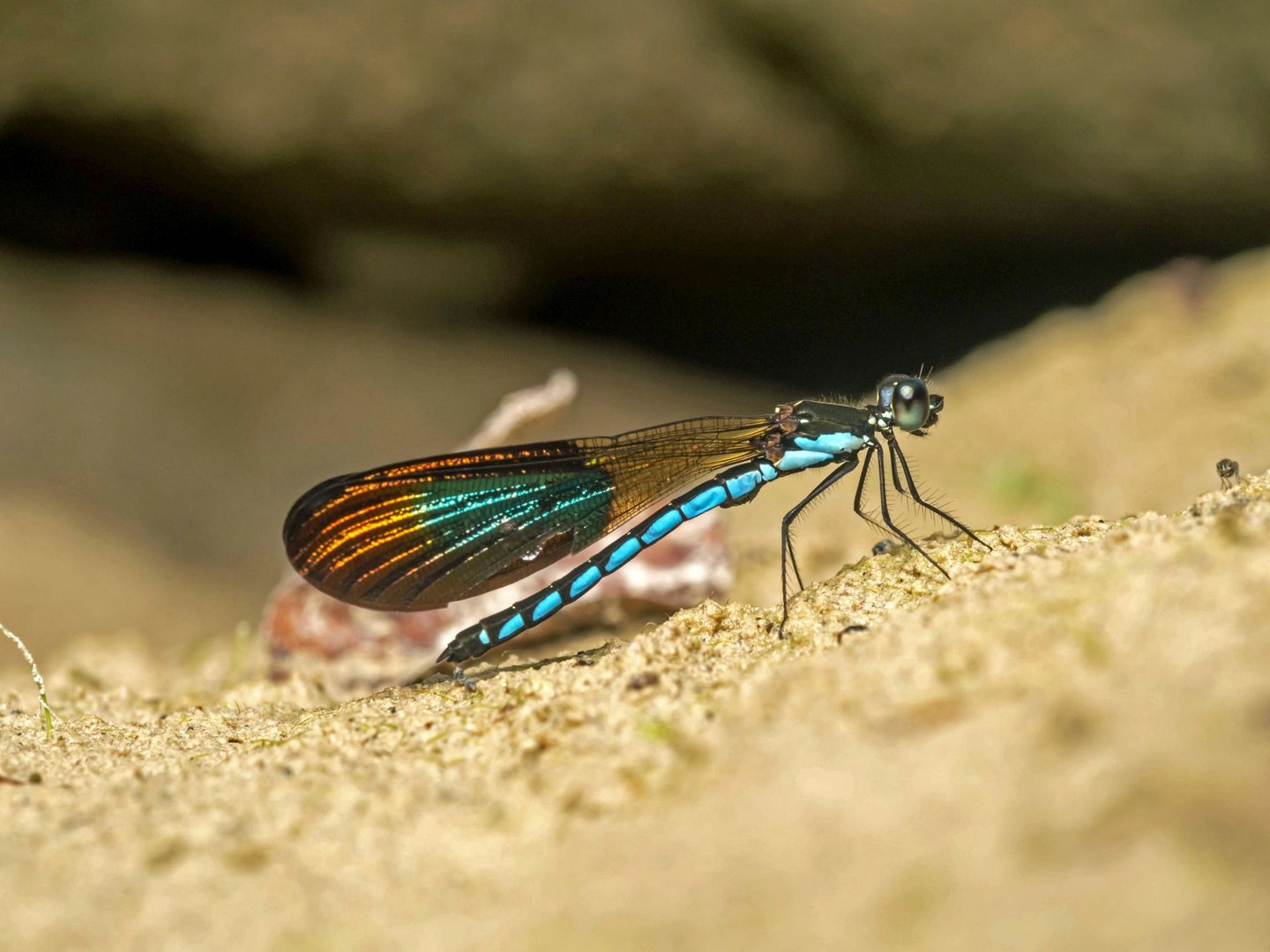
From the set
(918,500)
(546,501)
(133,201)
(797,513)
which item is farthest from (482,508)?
(133,201)

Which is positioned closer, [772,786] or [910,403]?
[772,786]

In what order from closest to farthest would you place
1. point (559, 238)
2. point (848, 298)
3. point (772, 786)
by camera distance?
point (772, 786)
point (559, 238)
point (848, 298)

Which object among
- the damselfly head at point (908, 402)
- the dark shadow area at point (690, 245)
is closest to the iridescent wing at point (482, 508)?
the damselfly head at point (908, 402)

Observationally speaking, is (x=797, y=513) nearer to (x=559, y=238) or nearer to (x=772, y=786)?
(x=772, y=786)

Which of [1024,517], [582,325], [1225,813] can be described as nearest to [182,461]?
[582,325]

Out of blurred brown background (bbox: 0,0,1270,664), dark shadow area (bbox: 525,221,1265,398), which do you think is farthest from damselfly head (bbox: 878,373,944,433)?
dark shadow area (bbox: 525,221,1265,398)

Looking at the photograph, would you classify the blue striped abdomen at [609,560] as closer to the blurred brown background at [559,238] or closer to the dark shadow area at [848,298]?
the blurred brown background at [559,238]

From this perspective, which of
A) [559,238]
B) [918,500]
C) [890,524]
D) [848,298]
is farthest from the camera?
[848,298]
